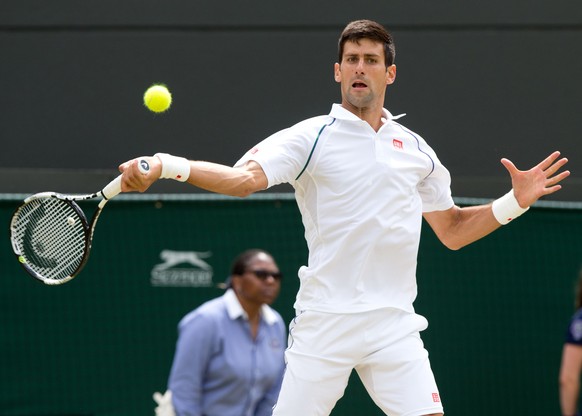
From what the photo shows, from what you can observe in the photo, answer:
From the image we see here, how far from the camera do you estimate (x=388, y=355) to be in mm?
4695

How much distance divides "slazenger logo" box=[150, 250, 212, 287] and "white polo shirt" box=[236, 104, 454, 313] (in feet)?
11.3

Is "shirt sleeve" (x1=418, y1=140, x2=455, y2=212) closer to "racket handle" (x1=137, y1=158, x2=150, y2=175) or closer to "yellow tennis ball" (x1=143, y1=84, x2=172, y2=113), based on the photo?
"yellow tennis ball" (x1=143, y1=84, x2=172, y2=113)

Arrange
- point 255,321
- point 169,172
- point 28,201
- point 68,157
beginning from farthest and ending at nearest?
1. point 68,157
2. point 255,321
3. point 28,201
4. point 169,172

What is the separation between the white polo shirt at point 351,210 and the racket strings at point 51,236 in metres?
0.81

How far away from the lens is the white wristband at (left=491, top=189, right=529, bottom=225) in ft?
16.7

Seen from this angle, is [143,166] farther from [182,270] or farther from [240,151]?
[240,151]

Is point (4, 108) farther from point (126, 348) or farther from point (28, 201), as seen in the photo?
point (28, 201)

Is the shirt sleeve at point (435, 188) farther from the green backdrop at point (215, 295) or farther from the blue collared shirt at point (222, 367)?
the green backdrop at point (215, 295)

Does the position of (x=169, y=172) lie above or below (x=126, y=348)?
above

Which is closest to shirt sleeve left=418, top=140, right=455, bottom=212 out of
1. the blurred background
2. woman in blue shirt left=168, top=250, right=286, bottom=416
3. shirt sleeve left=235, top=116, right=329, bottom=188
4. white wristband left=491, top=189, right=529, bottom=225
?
white wristband left=491, top=189, right=529, bottom=225

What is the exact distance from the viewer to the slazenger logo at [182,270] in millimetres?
8195

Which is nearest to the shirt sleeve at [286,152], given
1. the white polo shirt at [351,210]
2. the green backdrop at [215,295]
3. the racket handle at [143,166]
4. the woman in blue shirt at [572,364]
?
the white polo shirt at [351,210]

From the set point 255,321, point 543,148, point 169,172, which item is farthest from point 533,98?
point 169,172

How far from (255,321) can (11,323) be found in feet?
7.66
